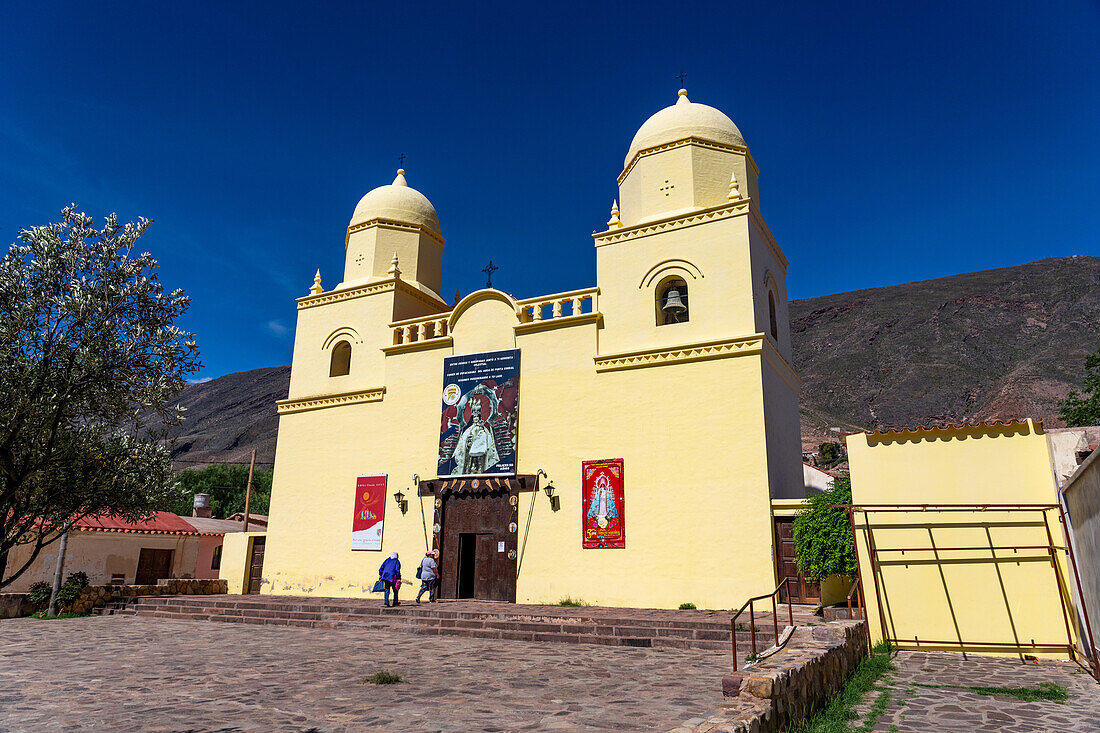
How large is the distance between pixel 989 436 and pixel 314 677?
429 inches

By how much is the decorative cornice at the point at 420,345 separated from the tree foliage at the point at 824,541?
1004 centimetres

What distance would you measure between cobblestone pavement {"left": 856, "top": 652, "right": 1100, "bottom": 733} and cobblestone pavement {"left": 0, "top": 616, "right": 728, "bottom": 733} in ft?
6.39

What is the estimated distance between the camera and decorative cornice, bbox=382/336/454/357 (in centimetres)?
1878

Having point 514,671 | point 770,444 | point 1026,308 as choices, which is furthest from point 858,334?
point 514,671

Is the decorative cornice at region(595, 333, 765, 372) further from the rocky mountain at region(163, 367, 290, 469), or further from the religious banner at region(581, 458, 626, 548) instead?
the rocky mountain at region(163, 367, 290, 469)

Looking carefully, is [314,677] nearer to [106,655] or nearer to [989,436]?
[106,655]

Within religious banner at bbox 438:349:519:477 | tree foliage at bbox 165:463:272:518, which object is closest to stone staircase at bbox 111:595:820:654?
religious banner at bbox 438:349:519:477

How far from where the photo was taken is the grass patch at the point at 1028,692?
24.6ft

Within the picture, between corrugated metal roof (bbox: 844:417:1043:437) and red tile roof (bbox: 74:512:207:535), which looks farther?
red tile roof (bbox: 74:512:207:535)

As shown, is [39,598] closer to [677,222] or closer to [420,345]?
[420,345]

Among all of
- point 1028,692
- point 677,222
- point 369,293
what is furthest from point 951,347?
point 1028,692

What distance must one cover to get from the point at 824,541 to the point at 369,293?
1429cm

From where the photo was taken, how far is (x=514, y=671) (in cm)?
925

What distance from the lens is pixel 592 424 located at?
16422 mm
